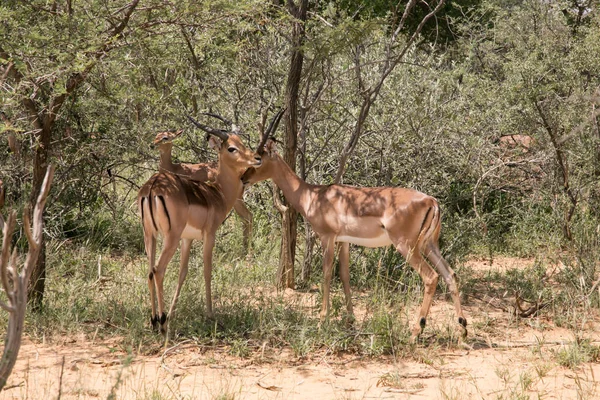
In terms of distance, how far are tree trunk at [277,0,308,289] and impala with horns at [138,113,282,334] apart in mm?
489

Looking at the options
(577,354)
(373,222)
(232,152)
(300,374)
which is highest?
(232,152)

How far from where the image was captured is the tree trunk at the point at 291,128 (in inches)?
245

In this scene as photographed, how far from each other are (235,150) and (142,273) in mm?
1419

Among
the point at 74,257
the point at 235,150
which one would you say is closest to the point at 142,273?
the point at 74,257

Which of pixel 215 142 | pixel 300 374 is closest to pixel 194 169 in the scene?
pixel 215 142

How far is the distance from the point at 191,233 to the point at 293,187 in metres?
0.91

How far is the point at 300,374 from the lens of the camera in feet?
15.5

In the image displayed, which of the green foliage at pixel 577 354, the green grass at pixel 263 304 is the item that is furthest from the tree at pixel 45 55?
the green foliage at pixel 577 354

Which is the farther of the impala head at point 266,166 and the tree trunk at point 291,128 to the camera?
the tree trunk at point 291,128

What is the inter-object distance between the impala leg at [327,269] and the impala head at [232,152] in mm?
843

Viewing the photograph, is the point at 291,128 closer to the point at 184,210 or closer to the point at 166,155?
the point at 184,210

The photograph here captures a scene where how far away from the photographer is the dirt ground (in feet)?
14.1

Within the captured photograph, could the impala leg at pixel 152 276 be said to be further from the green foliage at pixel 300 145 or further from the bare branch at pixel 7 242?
the bare branch at pixel 7 242

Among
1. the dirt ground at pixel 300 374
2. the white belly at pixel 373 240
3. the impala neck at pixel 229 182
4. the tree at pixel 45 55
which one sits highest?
the tree at pixel 45 55
